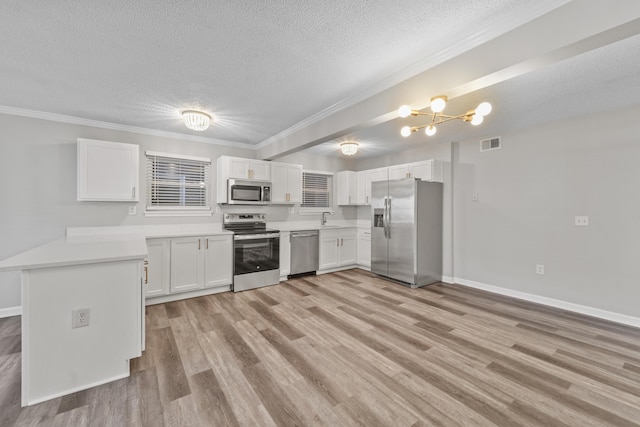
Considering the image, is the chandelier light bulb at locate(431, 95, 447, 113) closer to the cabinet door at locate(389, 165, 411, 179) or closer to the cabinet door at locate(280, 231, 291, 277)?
the cabinet door at locate(389, 165, 411, 179)

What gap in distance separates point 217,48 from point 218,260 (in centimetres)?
295

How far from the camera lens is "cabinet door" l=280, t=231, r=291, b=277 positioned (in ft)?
15.9

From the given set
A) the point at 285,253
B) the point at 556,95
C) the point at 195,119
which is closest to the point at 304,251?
the point at 285,253

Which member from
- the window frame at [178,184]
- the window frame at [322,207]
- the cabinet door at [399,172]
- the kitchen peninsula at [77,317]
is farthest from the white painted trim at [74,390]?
the cabinet door at [399,172]

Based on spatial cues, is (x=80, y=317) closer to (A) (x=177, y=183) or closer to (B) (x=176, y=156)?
(A) (x=177, y=183)

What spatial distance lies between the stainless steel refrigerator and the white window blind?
1.41 meters

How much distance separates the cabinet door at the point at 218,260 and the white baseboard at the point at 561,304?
3919 mm

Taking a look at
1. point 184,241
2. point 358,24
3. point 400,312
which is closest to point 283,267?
point 184,241

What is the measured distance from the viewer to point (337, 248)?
5.56 meters

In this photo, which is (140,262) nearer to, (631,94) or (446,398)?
(446,398)

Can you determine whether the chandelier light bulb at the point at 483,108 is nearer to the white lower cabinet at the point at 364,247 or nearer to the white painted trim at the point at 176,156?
the white lower cabinet at the point at 364,247

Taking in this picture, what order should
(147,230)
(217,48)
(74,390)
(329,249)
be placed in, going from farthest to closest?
1. (329,249)
2. (147,230)
3. (217,48)
4. (74,390)

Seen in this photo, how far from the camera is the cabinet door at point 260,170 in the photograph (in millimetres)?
4750

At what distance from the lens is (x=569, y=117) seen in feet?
11.7
